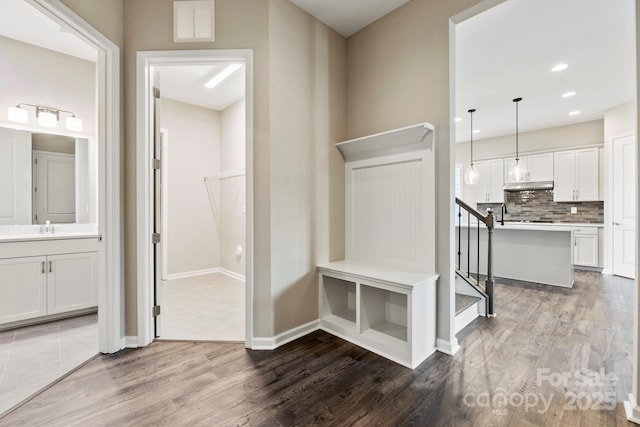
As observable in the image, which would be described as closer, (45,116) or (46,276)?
(46,276)

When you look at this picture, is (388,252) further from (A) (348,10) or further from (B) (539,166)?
(B) (539,166)

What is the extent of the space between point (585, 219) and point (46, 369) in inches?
340

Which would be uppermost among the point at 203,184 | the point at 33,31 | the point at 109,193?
the point at 33,31

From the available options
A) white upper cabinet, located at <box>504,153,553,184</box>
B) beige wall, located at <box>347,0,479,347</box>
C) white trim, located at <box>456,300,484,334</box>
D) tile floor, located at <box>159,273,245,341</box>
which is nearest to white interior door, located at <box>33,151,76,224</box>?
tile floor, located at <box>159,273,245,341</box>

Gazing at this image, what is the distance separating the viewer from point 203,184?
5.00 metres

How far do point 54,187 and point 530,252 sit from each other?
21.8 feet

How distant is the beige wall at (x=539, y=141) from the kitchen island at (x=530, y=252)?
99.1 inches

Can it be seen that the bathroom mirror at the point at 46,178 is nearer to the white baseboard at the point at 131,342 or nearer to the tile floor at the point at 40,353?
the tile floor at the point at 40,353

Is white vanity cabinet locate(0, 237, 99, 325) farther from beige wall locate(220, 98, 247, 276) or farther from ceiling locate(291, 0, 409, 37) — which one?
ceiling locate(291, 0, 409, 37)

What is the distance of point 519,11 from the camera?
2.56 m

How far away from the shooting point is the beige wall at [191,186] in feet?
15.2

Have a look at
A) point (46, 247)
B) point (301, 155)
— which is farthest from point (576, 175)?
point (46, 247)

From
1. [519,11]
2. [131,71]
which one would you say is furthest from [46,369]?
[519,11]

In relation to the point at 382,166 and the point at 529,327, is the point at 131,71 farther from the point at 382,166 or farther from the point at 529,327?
the point at 529,327
